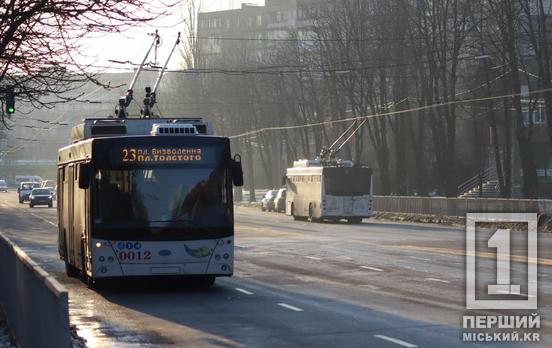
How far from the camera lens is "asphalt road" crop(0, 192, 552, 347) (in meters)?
14.5

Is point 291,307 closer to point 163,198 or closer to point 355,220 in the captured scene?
point 163,198

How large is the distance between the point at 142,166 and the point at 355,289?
14.3ft

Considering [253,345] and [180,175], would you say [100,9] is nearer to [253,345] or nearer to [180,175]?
→ [253,345]

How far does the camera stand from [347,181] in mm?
56531

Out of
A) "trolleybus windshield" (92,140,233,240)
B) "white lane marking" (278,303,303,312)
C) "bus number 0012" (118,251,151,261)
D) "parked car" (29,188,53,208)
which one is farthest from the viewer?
"parked car" (29,188,53,208)

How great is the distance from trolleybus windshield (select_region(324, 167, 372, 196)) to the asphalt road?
75.8 ft

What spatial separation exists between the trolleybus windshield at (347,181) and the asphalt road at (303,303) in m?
23.1

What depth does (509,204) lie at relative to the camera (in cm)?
4991

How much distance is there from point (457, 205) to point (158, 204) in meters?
36.4

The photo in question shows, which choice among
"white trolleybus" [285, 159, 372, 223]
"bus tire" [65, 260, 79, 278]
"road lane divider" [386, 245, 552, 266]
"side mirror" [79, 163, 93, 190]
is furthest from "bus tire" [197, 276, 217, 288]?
"white trolleybus" [285, 159, 372, 223]

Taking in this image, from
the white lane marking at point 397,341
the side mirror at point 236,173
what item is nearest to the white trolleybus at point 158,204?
the side mirror at point 236,173

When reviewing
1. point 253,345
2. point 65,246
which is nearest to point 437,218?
point 65,246

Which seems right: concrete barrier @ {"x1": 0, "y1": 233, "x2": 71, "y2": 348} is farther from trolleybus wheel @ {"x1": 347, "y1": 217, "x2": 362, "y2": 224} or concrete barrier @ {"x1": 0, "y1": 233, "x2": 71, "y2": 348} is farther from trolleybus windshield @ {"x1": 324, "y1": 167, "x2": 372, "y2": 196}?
trolleybus wheel @ {"x1": 347, "y1": 217, "x2": 362, "y2": 224}

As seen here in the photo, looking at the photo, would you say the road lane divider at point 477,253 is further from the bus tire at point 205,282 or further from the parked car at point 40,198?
the parked car at point 40,198
